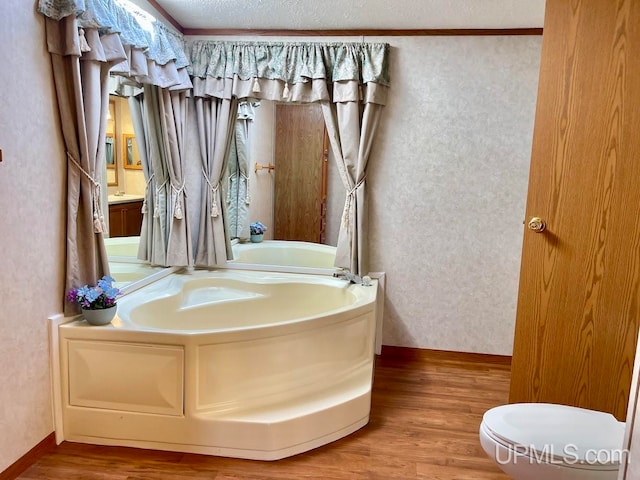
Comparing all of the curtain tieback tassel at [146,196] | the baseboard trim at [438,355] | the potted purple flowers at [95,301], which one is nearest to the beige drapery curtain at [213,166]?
the curtain tieback tassel at [146,196]

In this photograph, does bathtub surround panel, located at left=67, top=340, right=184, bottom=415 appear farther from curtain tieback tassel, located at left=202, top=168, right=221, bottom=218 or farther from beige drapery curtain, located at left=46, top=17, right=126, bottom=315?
curtain tieback tassel, located at left=202, top=168, right=221, bottom=218

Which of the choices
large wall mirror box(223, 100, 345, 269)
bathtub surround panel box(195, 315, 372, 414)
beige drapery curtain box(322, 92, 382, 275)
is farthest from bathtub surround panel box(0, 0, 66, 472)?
beige drapery curtain box(322, 92, 382, 275)

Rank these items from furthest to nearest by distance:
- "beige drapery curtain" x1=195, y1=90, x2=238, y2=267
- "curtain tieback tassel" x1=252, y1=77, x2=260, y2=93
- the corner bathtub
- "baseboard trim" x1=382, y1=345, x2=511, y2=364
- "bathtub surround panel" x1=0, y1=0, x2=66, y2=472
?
"baseboard trim" x1=382, y1=345, x2=511, y2=364 < "beige drapery curtain" x1=195, y1=90, x2=238, y2=267 < "curtain tieback tassel" x1=252, y1=77, x2=260, y2=93 < the corner bathtub < "bathtub surround panel" x1=0, y1=0, x2=66, y2=472

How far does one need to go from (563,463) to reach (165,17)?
3.03m

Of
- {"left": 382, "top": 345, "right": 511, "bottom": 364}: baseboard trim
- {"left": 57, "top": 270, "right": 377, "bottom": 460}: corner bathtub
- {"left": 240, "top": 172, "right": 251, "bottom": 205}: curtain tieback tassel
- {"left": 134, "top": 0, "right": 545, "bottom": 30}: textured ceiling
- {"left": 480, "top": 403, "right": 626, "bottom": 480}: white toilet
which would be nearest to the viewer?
{"left": 480, "top": 403, "right": 626, "bottom": 480}: white toilet

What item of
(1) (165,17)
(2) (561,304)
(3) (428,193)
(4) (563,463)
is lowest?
(4) (563,463)

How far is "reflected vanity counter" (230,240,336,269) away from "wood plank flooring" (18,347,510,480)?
1062 millimetres

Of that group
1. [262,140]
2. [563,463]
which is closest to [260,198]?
[262,140]

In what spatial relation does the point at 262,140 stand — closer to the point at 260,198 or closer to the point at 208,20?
the point at 260,198

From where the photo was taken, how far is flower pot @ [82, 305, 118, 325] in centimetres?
217

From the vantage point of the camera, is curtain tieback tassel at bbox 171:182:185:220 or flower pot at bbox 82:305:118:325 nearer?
flower pot at bbox 82:305:118:325

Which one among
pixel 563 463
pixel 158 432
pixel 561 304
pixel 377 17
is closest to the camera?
pixel 563 463

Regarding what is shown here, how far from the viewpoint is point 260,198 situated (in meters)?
3.43

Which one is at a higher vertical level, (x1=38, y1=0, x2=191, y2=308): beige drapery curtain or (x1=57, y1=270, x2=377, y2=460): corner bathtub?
(x1=38, y1=0, x2=191, y2=308): beige drapery curtain
